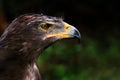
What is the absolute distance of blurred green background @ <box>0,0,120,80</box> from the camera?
14023 mm

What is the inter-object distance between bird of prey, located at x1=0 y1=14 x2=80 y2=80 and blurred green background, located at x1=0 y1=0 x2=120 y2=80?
6.72 m

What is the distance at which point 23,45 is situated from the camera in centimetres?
642

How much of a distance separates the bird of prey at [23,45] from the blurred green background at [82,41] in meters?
6.72

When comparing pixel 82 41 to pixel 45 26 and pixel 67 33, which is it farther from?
pixel 45 26

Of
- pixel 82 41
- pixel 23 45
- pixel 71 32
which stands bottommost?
pixel 82 41

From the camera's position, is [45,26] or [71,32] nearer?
[45,26]

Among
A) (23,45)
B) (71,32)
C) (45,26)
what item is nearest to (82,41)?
(71,32)

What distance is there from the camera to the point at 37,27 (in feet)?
21.4

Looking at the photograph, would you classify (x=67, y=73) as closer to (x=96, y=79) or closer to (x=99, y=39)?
(x=96, y=79)

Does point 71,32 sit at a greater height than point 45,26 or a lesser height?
lesser

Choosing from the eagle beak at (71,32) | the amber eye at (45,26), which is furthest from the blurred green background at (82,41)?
the amber eye at (45,26)

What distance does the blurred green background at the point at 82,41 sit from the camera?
46.0 feet

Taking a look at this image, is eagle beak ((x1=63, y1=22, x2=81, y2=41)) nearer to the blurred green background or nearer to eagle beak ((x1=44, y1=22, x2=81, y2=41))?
eagle beak ((x1=44, y1=22, x2=81, y2=41))

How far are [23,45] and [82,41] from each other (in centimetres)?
959
